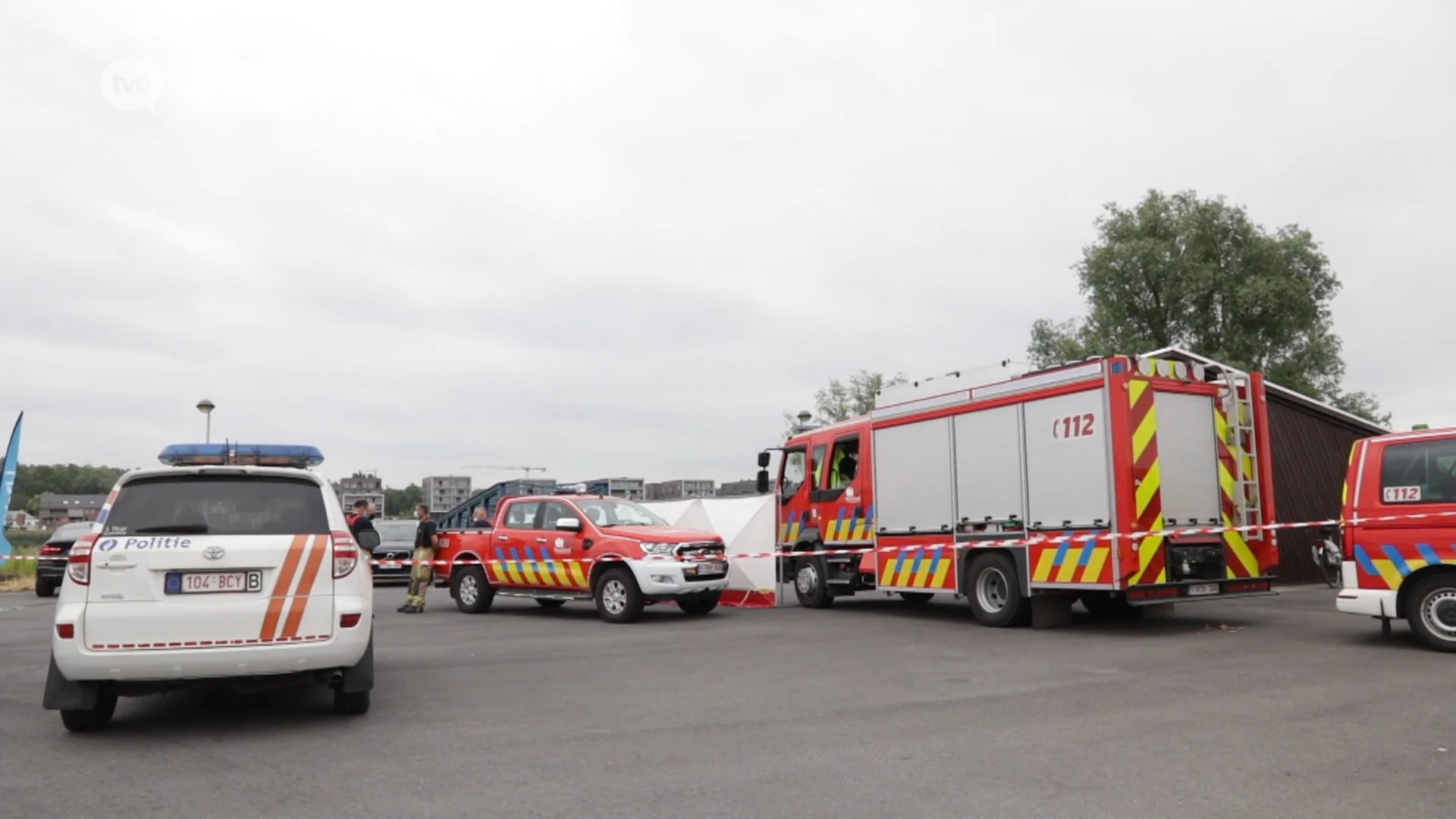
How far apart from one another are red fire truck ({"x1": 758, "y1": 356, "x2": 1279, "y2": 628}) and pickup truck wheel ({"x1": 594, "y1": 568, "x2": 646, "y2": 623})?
3422 mm

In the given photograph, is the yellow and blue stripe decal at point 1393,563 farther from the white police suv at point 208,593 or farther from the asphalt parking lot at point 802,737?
the white police suv at point 208,593

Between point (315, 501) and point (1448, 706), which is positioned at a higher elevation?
point (315, 501)

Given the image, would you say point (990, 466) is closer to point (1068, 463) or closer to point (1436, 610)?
point (1068, 463)

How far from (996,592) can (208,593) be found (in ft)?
30.3

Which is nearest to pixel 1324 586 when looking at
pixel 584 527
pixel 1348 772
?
pixel 584 527

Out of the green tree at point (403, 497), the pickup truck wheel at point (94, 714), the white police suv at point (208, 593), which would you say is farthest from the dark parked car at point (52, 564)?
the green tree at point (403, 497)

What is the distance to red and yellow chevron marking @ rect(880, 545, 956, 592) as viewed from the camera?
1356cm

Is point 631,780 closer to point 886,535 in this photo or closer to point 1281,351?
point 886,535

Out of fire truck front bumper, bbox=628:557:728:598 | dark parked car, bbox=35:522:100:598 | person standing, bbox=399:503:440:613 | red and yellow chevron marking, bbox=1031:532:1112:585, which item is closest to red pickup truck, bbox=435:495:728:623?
fire truck front bumper, bbox=628:557:728:598

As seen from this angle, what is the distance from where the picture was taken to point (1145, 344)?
3797 centimetres

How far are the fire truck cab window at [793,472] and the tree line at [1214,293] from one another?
76.5ft

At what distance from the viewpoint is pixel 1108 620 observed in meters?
13.5

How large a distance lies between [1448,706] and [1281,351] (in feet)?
111

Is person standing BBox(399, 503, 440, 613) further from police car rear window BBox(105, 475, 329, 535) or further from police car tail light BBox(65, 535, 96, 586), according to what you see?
police car tail light BBox(65, 535, 96, 586)
